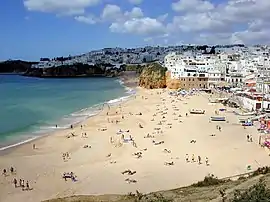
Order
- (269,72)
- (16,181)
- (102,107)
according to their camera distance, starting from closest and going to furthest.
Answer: (16,181), (102,107), (269,72)

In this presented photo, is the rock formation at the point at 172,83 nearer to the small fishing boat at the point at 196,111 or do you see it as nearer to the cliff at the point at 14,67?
the small fishing boat at the point at 196,111

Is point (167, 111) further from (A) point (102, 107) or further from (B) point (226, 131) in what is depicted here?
(B) point (226, 131)

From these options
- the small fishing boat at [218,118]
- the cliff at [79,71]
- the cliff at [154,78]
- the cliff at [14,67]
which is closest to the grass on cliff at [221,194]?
the small fishing boat at [218,118]

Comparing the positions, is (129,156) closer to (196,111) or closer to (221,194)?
(221,194)

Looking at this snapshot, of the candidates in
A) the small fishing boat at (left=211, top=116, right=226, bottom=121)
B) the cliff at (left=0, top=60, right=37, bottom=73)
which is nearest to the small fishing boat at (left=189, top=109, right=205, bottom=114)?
the small fishing boat at (left=211, top=116, right=226, bottom=121)

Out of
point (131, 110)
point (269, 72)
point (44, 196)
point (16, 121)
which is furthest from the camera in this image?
point (269, 72)

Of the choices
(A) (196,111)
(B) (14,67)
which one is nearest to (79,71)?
(B) (14,67)

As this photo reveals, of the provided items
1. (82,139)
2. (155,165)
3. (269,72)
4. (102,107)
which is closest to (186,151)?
(155,165)

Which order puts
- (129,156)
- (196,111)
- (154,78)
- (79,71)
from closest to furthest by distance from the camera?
1. (129,156)
2. (196,111)
3. (154,78)
4. (79,71)
